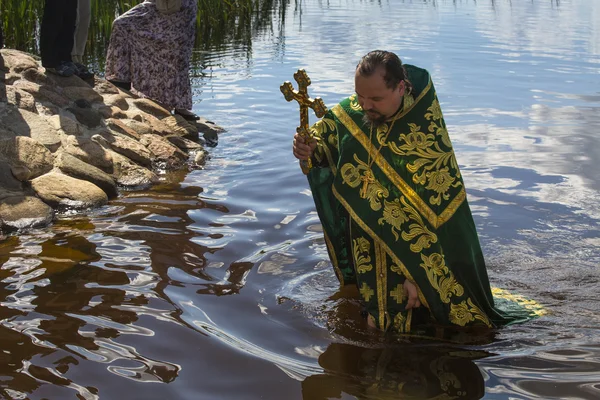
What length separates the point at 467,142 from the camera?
30.1 feet

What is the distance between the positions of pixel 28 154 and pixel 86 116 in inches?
50.5

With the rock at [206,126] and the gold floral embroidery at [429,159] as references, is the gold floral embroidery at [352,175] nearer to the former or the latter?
the gold floral embroidery at [429,159]

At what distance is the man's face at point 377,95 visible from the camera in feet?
13.5

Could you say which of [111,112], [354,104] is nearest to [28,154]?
[111,112]

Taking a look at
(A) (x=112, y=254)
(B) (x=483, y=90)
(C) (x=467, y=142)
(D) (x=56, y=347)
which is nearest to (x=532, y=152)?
(C) (x=467, y=142)

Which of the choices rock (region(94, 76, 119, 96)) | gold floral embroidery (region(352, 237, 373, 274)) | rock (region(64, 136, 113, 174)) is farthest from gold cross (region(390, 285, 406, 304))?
rock (region(94, 76, 119, 96))

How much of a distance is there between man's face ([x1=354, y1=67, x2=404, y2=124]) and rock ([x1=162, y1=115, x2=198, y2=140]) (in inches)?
194

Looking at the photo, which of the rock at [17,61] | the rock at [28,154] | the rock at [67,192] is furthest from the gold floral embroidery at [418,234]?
the rock at [17,61]

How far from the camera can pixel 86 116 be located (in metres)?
8.16

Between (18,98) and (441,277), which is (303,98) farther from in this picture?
(18,98)

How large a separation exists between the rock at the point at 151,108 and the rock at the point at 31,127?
5.28 ft

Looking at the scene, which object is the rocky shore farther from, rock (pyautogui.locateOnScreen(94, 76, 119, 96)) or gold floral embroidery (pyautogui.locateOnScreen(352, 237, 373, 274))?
gold floral embroidery (pyautogui.locateOnScreen(352, 237, 373, 274))

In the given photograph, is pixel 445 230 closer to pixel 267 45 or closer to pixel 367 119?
pixel 367 119

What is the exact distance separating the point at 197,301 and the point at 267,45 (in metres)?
11.6
